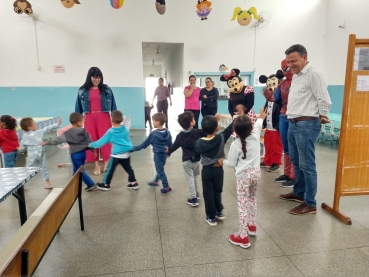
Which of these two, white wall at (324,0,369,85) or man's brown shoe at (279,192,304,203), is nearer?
man's brown shoe at (279,192,304,203)

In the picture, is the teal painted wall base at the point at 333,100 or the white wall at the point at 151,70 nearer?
the teal painted wall base at the point at 333,100

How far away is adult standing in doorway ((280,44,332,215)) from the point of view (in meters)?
2.46

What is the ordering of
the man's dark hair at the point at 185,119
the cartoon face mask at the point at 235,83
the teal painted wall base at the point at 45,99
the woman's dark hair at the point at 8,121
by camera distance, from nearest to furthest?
the man's dark hair at the point at 185,119 < the woman's dark hair at the point at 8,121 < the cartoon face mask at the point at 235,83 < the teal painted wall base at the point at 45,99

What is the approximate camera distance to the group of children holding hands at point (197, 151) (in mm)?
2121

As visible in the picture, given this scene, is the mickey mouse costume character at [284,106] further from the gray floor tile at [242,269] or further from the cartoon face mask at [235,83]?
the gray floor tile at [242,269]

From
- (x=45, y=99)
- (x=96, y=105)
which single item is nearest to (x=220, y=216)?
(x=96, y=105)

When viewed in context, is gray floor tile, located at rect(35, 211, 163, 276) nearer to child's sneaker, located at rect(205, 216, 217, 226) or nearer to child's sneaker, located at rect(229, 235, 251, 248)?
child's sneaker, located at rect(205, 216, 217, 226)

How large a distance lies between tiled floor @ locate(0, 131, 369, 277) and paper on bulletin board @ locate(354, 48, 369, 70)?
1535 mm

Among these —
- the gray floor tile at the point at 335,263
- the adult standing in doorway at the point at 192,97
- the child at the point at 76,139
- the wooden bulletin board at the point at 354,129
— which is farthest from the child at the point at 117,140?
the adult standing in doorway at the point at 192,97

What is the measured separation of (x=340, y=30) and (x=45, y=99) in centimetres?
972

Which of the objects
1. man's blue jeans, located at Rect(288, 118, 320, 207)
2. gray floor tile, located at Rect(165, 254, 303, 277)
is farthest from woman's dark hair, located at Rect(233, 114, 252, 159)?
gray floor tile, located at Rect(165, 254, 303, 277)

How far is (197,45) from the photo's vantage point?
8.55 metres

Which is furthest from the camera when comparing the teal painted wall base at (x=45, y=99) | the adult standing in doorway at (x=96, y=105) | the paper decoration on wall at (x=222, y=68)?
the paper decoration on wall at (x=222, y=68)

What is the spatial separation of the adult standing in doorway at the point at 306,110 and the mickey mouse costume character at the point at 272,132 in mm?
1342
